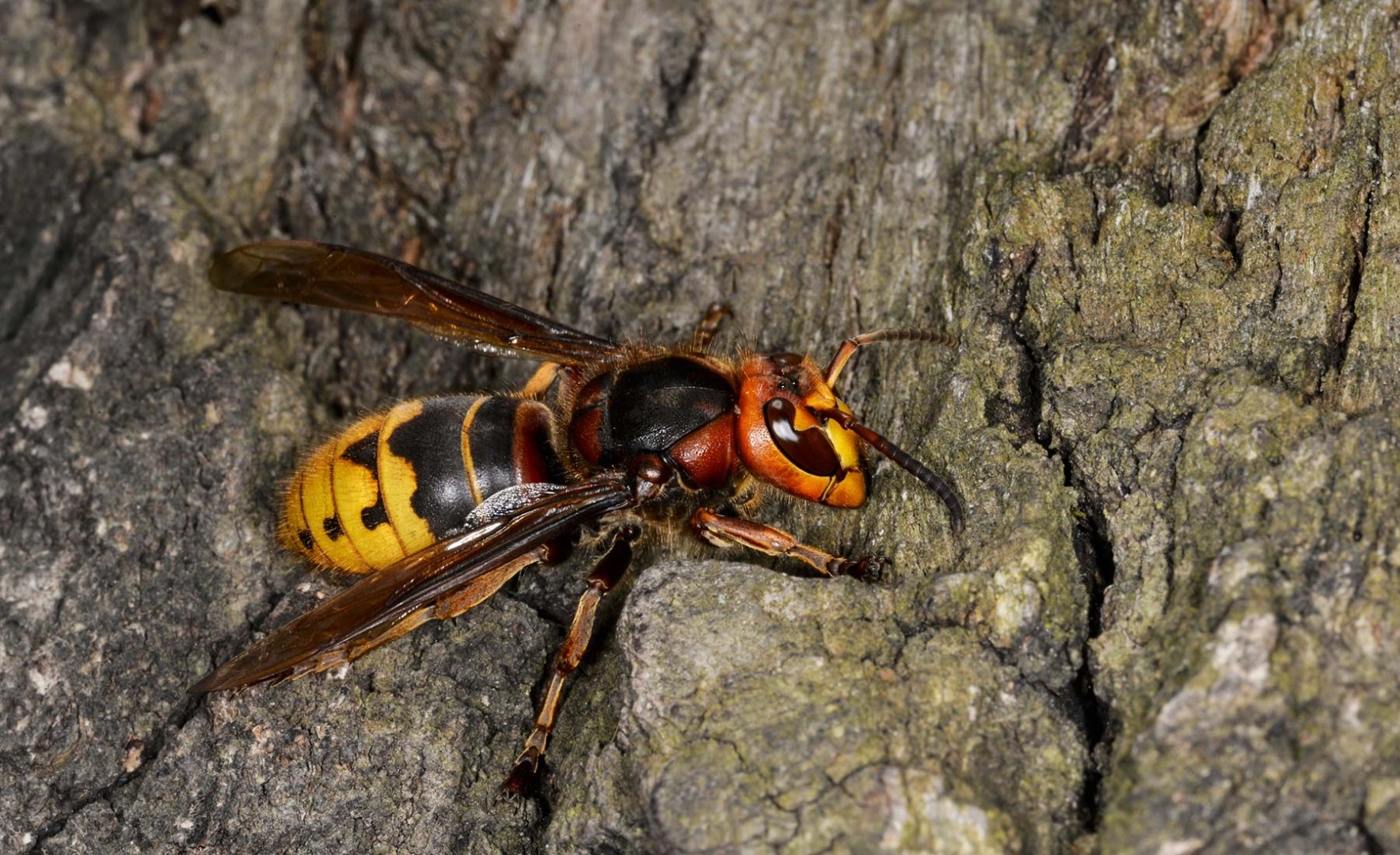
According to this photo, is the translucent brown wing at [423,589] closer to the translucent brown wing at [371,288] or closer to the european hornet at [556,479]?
the european hornet at [556,479]

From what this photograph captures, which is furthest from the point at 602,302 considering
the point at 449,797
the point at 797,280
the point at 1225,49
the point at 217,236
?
the point at 1225,49

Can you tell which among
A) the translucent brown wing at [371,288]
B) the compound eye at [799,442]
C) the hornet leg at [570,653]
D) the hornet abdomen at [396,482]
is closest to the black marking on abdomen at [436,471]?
the hornet abdomen at [396,482]

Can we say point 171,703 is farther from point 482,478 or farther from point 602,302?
point 602,302

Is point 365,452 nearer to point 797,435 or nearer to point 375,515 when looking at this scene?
point 375,515

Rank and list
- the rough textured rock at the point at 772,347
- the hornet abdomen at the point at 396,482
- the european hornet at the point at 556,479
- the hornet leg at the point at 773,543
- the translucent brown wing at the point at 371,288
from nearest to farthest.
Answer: the rough textured rock at the point at 772,347 < the hornet leg at the point at 773,543 < the european hornet at the point at 556,479 < the hornet abdomen at the point at 396,482 < the translucent brown wing at the point at 371,288

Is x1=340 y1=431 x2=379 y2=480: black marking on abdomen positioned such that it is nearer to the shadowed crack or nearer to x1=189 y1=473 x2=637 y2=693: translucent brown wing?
x1=189 y1=473 x2=637 y2=693: translucent brown wing

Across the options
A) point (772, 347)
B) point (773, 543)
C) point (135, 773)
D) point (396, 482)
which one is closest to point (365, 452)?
point (396, 482)
